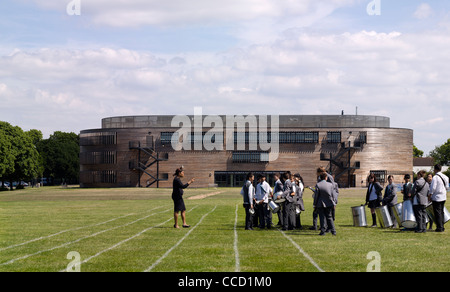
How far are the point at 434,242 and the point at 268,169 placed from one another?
279 feet

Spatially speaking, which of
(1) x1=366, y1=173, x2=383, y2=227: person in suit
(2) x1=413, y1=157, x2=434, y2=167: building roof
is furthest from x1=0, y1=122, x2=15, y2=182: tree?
(2) x1=413, y1=157, x2=434, y2=167: building roof

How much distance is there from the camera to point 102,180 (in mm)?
105188

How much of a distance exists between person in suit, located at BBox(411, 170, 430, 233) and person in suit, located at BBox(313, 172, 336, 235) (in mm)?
3040

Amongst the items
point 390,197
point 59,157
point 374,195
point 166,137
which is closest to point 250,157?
point 166,137

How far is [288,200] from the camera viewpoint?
21.3 metres

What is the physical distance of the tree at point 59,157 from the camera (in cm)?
12508

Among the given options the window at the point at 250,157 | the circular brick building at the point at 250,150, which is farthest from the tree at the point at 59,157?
the window at the point at 250,157

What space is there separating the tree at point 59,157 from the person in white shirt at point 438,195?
111m

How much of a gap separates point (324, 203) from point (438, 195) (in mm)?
4002
